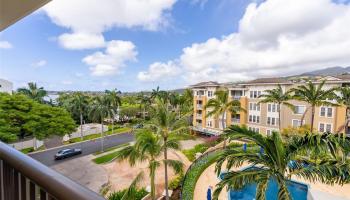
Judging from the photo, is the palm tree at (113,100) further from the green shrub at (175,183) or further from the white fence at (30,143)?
the green shrub at (175,183)

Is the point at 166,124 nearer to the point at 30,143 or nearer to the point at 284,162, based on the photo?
the point at 284,162

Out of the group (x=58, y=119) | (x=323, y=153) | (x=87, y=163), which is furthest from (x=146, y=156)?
(x=58, y=119)

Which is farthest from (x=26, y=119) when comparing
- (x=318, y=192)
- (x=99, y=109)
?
(x=318, y=192)

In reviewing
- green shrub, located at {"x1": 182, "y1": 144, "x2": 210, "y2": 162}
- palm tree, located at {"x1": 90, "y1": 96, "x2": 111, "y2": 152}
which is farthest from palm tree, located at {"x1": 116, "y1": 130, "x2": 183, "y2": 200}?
palm tree, located at {"x1": 90, "y1": 96, "x2": 111, "y2": 152}

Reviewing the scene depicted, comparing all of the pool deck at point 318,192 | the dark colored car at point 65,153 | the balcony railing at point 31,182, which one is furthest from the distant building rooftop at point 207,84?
the balcony railing at point 31,182

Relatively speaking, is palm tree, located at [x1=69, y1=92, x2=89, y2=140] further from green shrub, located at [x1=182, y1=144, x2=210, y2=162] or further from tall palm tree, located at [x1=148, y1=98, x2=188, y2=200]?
tall palm tree, located at [x1=148, y1=98, x2=188, y2=200]

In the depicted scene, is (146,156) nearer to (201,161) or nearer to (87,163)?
(201,161)
